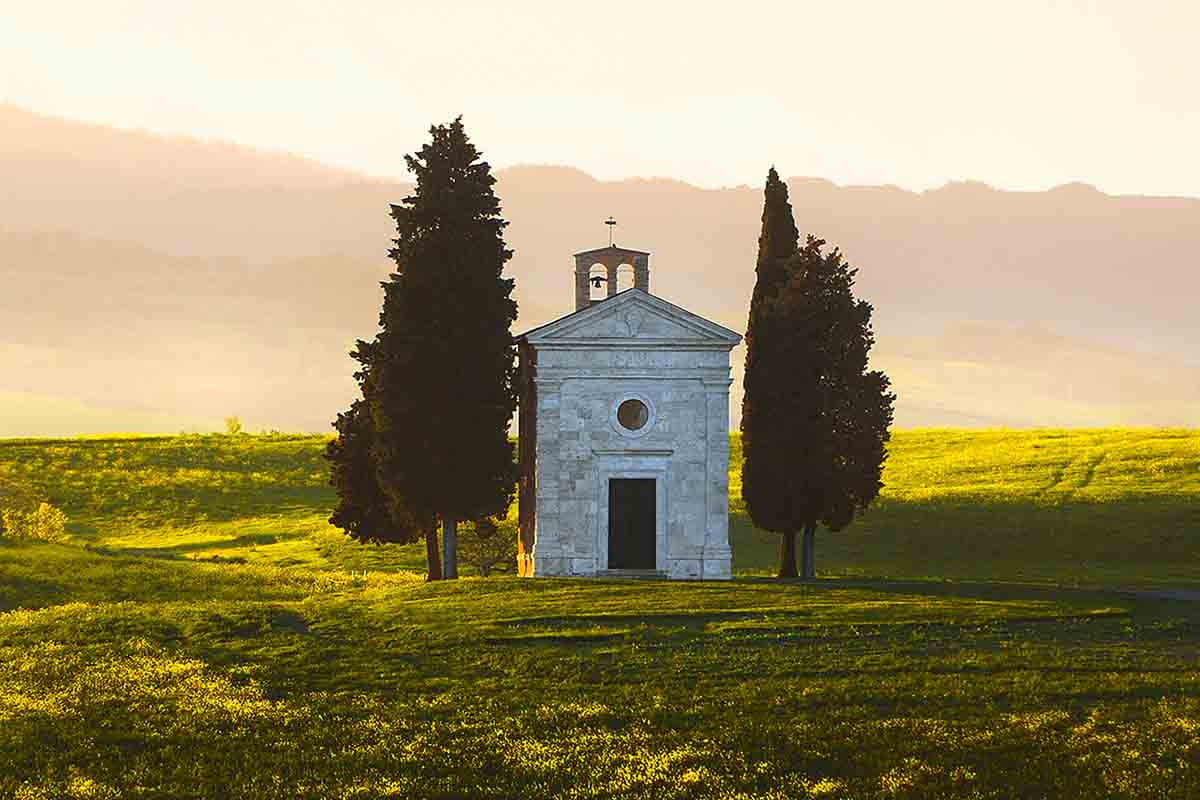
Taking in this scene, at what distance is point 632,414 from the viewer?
2060 inches

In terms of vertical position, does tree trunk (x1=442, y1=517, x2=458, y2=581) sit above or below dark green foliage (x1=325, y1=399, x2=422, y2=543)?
below

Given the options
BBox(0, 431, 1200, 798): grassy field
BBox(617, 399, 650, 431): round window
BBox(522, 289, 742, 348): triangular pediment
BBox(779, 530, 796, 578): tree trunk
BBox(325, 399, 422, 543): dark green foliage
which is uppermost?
BBox(522, 289, 742, 348): triangular pediment

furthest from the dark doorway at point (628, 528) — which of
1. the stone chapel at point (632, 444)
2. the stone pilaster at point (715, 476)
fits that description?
the stone pilaster at point (715, 476)

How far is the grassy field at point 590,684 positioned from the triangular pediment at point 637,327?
896cm

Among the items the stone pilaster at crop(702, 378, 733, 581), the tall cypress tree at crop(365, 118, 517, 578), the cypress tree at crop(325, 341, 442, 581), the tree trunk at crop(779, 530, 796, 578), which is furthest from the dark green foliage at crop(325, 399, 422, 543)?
the tree trunk at crop(779, 530, 796, 578)

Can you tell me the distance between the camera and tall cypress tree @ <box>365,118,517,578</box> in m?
50.2

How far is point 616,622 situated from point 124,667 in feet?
39.7

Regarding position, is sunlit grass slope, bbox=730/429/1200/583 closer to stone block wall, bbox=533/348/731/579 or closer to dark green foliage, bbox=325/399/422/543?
stone block wall, bbox=533/348/731/579

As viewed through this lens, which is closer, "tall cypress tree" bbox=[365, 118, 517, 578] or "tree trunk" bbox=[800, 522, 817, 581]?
"tall cypress tree" bbox=[365, 118, 517, 578]

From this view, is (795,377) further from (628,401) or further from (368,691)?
(368,691)

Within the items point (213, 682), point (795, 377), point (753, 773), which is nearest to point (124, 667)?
point (213, 682)

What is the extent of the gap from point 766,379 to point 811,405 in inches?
79.7

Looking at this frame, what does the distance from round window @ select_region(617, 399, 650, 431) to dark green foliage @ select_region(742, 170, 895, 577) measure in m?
4.79

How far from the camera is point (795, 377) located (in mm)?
53375
